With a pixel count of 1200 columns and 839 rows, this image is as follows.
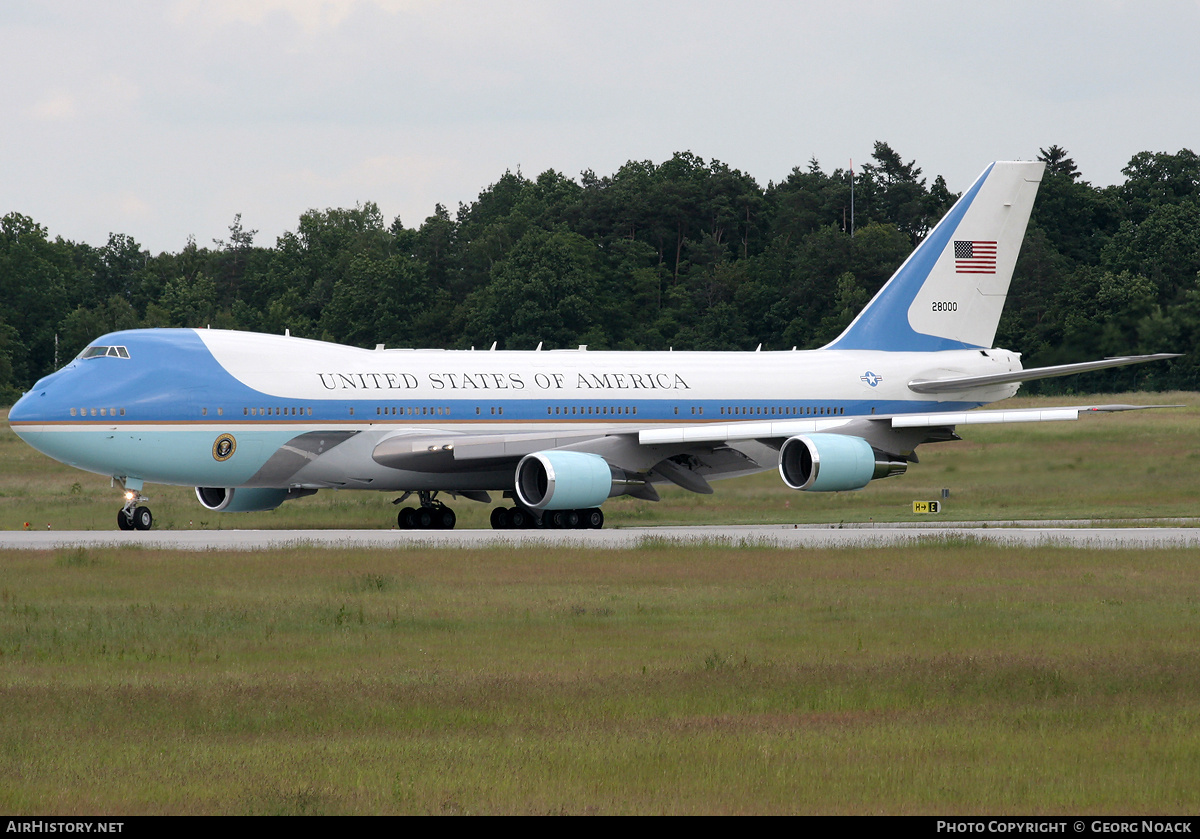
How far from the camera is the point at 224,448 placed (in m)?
30.4

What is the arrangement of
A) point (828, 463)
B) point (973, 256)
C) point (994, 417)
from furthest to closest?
point (973, 256), point (994, 417), point (828, 463)

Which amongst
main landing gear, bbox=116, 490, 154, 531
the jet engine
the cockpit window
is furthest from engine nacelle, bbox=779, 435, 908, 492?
the cockpit window

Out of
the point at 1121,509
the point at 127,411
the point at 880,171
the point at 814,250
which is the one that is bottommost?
the point at 1121,509

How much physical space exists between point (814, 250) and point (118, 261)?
5826 cm

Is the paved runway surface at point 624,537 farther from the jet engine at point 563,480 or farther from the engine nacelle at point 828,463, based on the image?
the engine nacelle at point 828,463

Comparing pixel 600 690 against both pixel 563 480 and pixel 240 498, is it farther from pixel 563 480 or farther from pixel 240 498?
pixel 240 498

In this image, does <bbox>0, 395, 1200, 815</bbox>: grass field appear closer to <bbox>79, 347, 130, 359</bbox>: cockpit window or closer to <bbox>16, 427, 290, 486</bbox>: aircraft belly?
<bbox>16, 427, 290, 486</bbox>: aircraft belly

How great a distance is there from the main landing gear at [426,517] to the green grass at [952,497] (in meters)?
0.98

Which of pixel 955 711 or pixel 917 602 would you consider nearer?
pixel 955 711

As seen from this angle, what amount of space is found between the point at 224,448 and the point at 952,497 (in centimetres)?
1947

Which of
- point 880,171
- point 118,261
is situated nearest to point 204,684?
point 880,171

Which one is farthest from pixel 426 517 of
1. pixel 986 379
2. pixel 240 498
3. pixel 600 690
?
pixel 600 690
